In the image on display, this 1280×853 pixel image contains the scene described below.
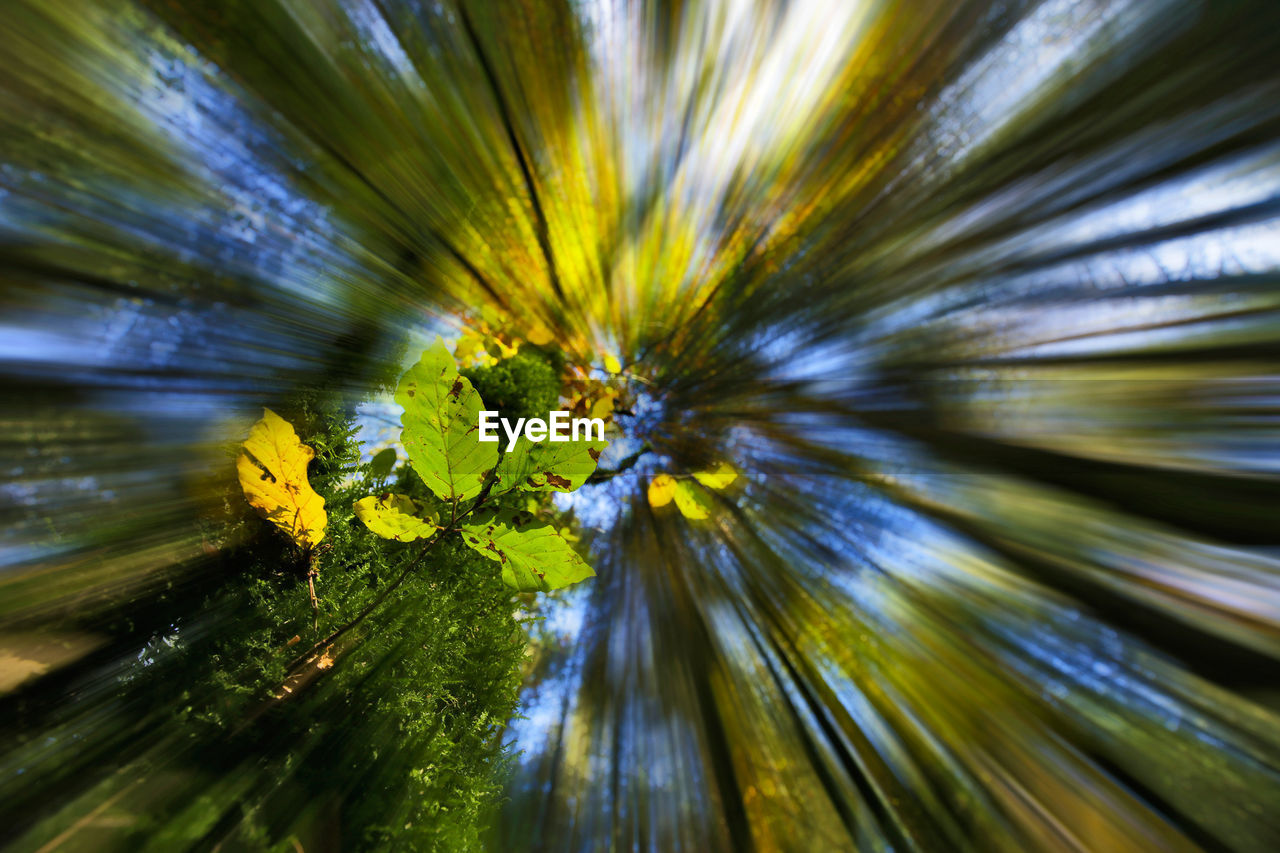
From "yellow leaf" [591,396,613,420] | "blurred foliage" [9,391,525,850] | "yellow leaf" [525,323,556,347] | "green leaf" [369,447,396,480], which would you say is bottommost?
"blurred foliage" [9,391,525,850]

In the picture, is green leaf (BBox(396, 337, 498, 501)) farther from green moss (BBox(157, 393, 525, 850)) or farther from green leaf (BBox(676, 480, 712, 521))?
green leaf (BBox(676, 480, 712, 521))

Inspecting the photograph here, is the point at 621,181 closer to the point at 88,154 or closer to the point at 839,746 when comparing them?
the point at 88,154

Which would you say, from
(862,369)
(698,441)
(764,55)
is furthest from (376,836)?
(764,55)

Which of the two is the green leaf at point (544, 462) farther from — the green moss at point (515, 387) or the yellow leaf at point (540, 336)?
the yellow leaf at point (540, 336)

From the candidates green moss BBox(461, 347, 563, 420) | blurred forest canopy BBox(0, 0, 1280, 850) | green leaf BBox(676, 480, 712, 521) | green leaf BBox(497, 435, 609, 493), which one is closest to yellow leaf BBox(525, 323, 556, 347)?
blurred forest canopy BBox(0, 0, 1280, 850)

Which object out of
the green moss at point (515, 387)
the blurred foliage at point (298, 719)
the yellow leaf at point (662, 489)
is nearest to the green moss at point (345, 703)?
the blurred foliage at point (298, 719)

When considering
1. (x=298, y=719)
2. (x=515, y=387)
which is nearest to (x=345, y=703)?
(x=298, y=719)
